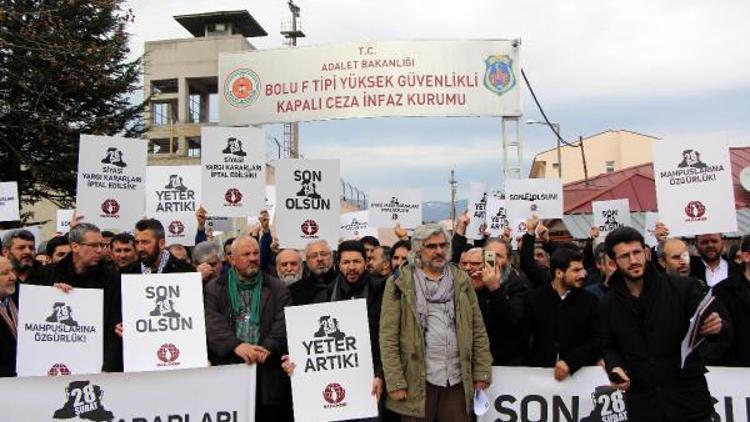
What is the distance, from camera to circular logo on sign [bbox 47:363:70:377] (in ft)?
17.6

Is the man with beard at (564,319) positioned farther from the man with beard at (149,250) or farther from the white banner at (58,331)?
the white banner at (58,331)

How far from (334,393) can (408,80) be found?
44.0 feet

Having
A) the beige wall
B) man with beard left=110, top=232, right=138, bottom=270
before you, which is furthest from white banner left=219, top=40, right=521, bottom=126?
the beige wall

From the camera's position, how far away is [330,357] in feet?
17.6

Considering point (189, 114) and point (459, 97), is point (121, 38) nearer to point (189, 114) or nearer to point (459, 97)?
point (459, 97)

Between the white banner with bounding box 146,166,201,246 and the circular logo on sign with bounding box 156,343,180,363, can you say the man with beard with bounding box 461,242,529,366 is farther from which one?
the white banner with bounding box 146,166,201,246

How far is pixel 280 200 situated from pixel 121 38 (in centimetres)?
1410

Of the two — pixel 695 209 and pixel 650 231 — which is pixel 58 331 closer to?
pixel 695 209

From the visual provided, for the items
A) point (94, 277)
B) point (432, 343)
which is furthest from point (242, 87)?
point (432, 343)

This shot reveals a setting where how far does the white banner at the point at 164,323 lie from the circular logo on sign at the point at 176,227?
3915mm

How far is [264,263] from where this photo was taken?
7.93 m

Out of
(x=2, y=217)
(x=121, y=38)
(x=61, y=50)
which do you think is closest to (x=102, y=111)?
(x=121, y=38)

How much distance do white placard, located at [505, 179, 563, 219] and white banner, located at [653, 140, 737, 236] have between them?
2.86 m

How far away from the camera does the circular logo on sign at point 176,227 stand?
928cm
